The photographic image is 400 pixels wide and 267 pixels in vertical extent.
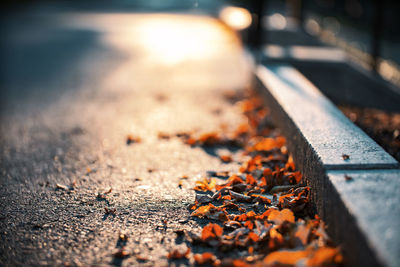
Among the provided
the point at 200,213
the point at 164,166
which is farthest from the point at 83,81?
the point at 200,213

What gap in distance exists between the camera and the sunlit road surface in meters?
2.56

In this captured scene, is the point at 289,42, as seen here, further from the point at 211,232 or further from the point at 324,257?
the point at 324,257

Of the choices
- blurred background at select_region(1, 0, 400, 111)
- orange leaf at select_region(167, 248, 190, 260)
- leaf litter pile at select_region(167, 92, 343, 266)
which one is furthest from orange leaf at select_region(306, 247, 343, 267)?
blurred background at select_region(1, 0, 400, 111)

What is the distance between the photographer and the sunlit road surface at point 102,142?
8.39 feet

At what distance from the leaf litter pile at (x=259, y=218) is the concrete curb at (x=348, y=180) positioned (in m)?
0.12

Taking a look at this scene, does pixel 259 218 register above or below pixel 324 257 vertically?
below

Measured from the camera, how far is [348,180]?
2.34 metres

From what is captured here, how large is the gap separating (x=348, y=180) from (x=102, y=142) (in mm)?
2746

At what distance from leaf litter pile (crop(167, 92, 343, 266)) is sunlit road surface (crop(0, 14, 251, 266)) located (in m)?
0.16

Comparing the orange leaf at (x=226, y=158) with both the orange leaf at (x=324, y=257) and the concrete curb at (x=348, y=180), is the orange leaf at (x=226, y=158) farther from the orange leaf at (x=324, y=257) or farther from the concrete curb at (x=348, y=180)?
the orange leaf at (x=324, y=257)

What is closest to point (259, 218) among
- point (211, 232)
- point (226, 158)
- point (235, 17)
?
point (211, 232)

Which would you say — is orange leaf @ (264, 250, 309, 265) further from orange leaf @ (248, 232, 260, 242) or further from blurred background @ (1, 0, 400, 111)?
blurred background @ (1, 0, 400, 111)

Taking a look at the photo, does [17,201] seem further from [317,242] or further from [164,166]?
[317,242]

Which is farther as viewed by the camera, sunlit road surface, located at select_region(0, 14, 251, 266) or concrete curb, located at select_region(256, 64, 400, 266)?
sunlit road surface, located at select_region(0, 14, 251, 266)
